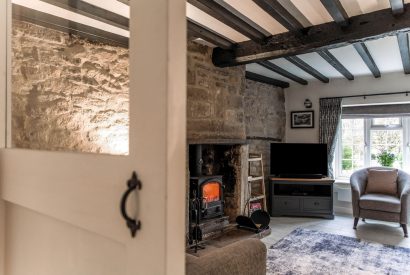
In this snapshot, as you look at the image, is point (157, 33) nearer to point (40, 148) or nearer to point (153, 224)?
point (153, 224)

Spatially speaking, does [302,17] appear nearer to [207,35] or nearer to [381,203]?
[207,35]

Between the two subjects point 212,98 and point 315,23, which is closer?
point 315,23

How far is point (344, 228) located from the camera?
4.40m

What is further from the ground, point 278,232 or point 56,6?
point 56,6

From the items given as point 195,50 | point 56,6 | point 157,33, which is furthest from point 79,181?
point 195,50

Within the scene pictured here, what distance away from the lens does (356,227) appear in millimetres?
4406

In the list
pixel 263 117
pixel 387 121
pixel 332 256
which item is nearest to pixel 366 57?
pixel 387 121

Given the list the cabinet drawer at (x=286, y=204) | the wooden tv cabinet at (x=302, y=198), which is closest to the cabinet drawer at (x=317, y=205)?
the wooden tv cabinet at (x=302, y=198)

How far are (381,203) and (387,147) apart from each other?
157 centimetres

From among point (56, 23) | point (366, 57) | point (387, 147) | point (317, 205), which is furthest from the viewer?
point (387, 147)

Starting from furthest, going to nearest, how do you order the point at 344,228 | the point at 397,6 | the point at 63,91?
the point at 344,228
the point at 397,6
the point at 63,91

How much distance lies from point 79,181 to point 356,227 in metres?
4.71

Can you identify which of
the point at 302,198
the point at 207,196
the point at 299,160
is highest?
the point at 299,160

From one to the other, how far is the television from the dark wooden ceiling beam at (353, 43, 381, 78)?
57.6 inches
